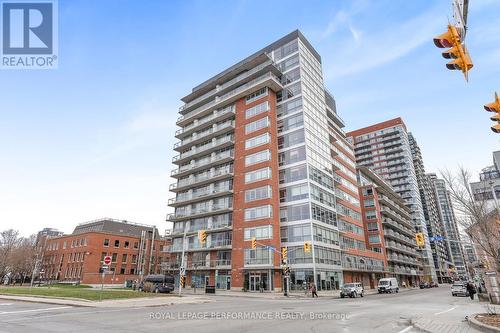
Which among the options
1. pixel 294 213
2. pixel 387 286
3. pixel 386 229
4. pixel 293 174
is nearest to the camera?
pixel 294 213

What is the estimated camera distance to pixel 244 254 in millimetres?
45938

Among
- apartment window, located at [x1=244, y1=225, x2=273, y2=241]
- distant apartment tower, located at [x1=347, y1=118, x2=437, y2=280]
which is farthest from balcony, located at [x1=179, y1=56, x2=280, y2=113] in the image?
distant apartment tower, located at [x1=347, y1=118, x2=437, y2=280]

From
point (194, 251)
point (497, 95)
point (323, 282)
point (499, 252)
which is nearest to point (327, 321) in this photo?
point (499, 252)

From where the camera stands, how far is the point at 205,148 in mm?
59031

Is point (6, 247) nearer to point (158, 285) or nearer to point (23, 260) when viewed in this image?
point (23, 260)

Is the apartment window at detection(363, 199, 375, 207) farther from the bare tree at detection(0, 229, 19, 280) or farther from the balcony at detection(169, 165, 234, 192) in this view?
the bare tree at detection(0, 229, 19, 280)

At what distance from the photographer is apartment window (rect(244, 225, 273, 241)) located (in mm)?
44500

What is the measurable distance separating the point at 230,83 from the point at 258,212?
27029mm

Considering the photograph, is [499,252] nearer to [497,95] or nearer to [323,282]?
[497,95]

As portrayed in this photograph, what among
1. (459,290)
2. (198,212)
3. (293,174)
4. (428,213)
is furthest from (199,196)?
(428,213)

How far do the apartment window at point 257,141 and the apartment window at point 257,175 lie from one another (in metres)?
4.77

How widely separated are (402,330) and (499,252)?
4514 millimetres

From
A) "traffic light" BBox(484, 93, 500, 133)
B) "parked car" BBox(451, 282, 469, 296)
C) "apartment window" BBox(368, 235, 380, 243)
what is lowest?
"parked car" BBox(451, 282, 469, 296)

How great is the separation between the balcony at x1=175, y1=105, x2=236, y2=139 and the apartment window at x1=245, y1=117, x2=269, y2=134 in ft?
18.0
